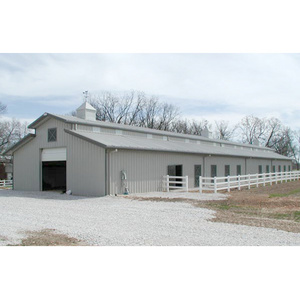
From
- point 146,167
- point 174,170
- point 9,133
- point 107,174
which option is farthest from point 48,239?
point 9,133

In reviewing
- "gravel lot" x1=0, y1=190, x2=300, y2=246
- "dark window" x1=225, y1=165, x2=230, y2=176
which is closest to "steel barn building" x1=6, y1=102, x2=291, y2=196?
"dark window" x1=225, y1=165, x2=230, y2=176

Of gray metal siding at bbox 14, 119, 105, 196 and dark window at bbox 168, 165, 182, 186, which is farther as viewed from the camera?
dark window at bbox 168, 165, 182, 186

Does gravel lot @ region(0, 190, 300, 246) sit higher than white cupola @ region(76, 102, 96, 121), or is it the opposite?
white cupola @ region(76, 102, 96, 121)

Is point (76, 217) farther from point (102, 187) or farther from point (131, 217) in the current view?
point (102, 187)

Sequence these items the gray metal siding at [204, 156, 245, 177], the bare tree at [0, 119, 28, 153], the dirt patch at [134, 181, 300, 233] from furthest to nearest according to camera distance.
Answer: the bare tree at [0, 119, 28, 153] → the gray metal siding at [204, 156, 245, 177] → the dirt patch at [134, 181, 300, 233]

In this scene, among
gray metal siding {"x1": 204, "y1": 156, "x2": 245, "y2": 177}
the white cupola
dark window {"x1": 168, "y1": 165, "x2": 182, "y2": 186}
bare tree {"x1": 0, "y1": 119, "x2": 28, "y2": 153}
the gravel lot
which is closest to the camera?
the gravel lot

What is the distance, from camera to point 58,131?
1917 centimetres

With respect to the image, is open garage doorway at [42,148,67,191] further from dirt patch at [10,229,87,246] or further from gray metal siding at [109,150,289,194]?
dirt patch at [10,229,87,246]

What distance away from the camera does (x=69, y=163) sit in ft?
59.9

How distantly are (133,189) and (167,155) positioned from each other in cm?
376

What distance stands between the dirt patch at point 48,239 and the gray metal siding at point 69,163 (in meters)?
8.73

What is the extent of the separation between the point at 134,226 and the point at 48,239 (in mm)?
2311

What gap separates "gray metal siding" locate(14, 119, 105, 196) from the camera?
16.9m

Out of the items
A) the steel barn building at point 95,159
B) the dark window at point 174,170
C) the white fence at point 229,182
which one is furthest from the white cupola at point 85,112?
the white fence at point 229,182
